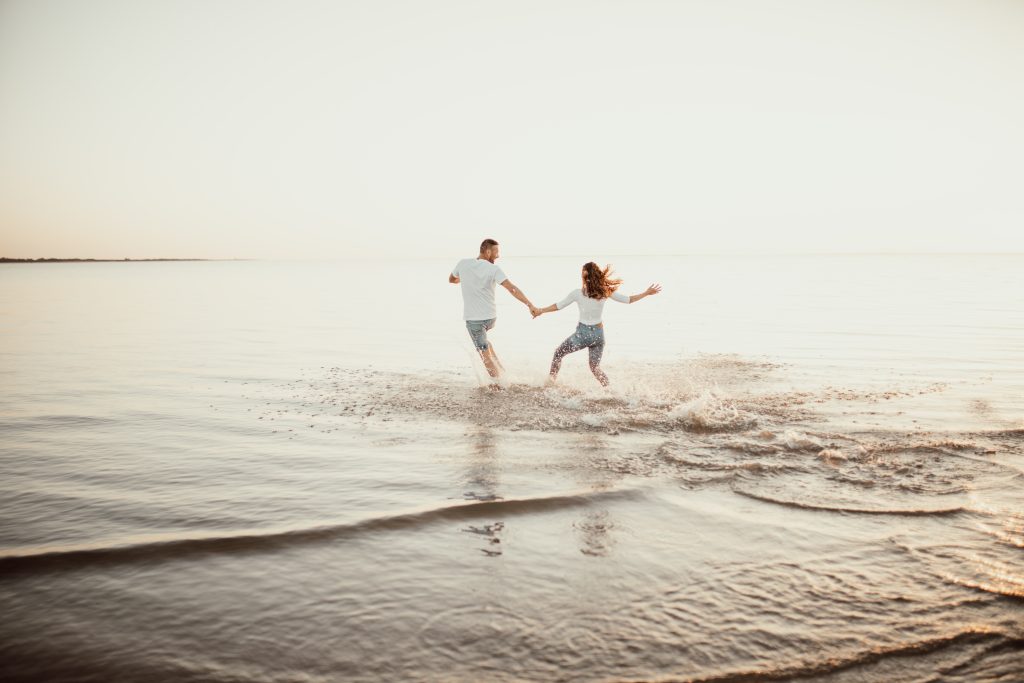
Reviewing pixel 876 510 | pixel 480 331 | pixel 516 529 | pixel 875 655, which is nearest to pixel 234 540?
pixel 516 529

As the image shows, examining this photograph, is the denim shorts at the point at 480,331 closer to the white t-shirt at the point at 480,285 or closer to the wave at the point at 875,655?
the white t-shirt at the point at 480,285

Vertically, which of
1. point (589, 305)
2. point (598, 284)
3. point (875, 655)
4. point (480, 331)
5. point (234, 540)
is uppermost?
point (598, 284)

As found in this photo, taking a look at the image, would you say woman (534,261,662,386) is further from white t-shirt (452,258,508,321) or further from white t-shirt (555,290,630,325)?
white t-shirt (452,258,508,321)

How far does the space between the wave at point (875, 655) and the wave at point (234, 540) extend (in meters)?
2.65

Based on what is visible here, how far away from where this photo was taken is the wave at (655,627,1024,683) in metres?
3.46

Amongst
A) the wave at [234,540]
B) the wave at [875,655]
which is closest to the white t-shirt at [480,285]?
the wave at [234,540]

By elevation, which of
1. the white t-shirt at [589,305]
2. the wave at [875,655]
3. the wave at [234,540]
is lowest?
the wave at [875,655]

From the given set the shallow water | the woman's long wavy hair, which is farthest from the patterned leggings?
the woman's long wavy hair

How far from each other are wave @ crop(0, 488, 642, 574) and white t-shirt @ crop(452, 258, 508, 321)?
606 cm

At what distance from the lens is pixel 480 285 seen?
11.7m

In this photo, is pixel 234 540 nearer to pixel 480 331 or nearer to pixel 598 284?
pixel 480 331

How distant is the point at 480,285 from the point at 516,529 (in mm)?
6810

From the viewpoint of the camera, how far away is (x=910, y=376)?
13.2 m

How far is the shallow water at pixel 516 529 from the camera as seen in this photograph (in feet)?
12.3
